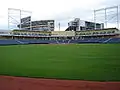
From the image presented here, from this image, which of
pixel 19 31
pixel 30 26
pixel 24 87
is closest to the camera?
pixel 24 87

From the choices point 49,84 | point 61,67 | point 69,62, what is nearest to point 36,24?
point 61,67

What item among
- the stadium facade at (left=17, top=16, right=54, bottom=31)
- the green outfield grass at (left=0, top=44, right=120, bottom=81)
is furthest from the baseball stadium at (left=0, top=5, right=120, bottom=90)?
the stadium facade at (left=17, top=16, right=54, bottom=31)

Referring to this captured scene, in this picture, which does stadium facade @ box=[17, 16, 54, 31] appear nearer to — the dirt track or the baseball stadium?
the baseball stadium

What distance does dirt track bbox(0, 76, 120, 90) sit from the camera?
8.94 m

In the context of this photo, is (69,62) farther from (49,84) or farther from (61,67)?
(49,84)

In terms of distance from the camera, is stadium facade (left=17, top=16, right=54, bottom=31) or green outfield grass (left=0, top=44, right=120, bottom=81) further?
stadium facade (left=17, top=16, right=54, bottom=31)

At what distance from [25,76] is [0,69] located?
6.85ft

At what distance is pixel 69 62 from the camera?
10.2 metres

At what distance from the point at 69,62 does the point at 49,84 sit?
1.41 m

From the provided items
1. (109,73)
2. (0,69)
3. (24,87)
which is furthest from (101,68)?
(0,69)

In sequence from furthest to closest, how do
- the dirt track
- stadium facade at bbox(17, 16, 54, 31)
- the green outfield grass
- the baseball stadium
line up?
stadium facade at bbox(17, 16, 54, 31) < the green outfield grass < the baseball stadium < the dirt track

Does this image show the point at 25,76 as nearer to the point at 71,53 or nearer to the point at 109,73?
the point at 71,53

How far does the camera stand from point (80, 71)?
990cm

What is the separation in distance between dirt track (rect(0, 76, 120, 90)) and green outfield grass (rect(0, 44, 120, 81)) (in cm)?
49
